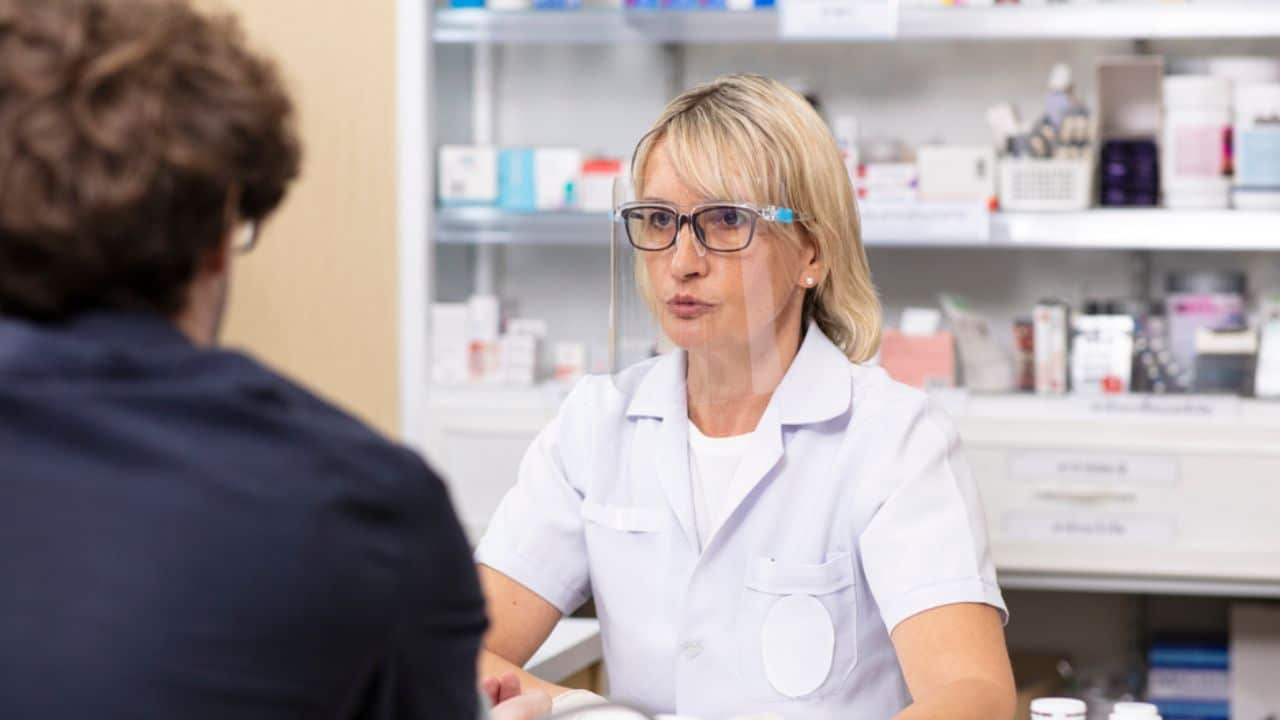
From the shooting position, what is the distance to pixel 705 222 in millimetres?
1700

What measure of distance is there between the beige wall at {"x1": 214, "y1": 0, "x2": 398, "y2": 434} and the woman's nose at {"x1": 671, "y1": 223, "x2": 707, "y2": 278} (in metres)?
1.45

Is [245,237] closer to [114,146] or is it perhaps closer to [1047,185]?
[114,146]

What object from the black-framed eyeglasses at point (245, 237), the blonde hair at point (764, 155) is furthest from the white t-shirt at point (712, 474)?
the black-framed eyeglasses at point (245, 237)

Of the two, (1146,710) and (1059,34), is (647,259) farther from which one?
(1059,34)

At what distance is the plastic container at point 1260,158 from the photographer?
2734 mm

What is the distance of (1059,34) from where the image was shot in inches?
109

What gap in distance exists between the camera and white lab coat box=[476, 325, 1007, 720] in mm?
1606

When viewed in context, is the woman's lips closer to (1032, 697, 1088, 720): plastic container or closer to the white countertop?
the white countertop


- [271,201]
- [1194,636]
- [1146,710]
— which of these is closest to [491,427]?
[1194,636]

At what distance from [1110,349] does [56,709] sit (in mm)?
2416

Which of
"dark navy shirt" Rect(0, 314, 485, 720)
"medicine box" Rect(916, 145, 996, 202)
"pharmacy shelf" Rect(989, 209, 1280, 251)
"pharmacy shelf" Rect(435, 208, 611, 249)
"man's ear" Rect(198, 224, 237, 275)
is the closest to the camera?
"dark navy shirt" Rect(0, 314, 485, 720)

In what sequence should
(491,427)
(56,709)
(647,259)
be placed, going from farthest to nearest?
(491,427)
(647,259)
(56,709)

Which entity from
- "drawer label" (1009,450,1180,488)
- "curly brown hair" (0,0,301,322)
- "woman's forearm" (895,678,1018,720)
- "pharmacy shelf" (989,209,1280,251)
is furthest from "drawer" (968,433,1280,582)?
"curly brown hair" (0,0,301,322)

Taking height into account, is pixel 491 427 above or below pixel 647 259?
below
